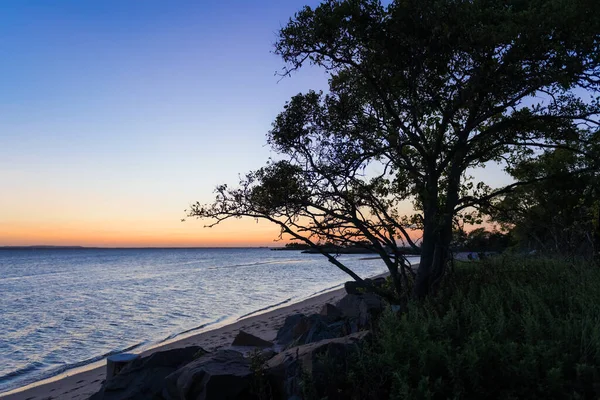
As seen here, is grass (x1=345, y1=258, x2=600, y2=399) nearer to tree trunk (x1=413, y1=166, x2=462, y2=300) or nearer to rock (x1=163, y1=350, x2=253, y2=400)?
rock (x1=163, y1=350, x2=253, y2=400)

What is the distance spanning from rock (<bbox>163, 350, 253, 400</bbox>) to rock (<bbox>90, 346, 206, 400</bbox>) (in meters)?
0.64

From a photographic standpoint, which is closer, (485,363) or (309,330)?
(485,363)

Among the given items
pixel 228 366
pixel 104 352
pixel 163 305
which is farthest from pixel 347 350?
pixel 163 305

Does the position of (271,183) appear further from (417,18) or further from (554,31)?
(554,31)

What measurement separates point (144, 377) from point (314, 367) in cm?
379

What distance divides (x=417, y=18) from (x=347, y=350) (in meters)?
6.34

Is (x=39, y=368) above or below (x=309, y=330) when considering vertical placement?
below

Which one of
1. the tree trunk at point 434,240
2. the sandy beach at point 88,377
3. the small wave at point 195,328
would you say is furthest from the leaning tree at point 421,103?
the small wave at point 195,328

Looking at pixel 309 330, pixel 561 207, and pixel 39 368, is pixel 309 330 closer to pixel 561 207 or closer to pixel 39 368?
pixel 39 368

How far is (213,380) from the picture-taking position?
6777 mm

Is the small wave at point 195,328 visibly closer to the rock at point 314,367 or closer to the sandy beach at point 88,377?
the sandy beach at point 88,377

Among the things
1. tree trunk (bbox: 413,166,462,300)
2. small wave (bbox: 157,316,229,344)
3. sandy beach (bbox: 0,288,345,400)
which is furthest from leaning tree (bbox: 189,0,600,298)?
small wave (bbox: 157,316,229,344)

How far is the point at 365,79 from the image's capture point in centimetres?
1098

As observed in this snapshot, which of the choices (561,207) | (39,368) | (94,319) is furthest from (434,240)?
(561,207)
